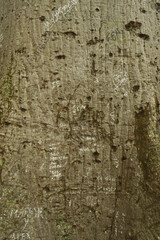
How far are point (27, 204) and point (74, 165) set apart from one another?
1.47 feet

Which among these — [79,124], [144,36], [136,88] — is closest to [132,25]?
[144,36]

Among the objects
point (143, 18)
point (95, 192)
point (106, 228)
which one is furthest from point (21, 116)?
point (143, 18)

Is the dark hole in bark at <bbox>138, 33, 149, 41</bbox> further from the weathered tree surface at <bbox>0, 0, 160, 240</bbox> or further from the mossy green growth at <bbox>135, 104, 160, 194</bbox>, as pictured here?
the mossy green growth at <bbox>135, 104, 160, 194</bbox>

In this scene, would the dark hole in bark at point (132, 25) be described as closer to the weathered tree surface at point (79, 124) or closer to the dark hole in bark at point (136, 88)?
the weathered tree surface at point (79, 124)

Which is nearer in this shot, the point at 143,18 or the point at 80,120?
the point at 80,120

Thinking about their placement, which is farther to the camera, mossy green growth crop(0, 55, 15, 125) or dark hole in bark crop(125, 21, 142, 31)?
dark hole in bark crop(125, 21, 142, 31)

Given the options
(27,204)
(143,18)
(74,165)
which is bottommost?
(27,204)

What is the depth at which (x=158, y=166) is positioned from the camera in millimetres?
2127

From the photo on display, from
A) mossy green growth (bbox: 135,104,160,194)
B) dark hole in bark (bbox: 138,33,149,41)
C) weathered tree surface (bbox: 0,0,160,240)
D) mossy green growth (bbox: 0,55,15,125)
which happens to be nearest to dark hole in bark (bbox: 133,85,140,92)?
weathered tree surface (bbox: 0,0,160,240)

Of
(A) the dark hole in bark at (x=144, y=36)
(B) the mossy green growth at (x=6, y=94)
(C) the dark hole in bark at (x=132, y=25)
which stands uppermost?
(C) the dark hole in bark at (x=132, y=25)

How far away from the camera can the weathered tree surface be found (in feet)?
6.56

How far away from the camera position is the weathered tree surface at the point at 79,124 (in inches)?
78.7

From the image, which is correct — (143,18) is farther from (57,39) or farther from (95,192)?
(95,192)

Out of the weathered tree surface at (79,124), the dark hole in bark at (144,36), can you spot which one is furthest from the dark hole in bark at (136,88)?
the dark hole in bark at (144,36)
